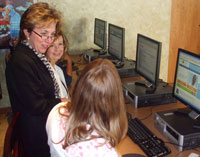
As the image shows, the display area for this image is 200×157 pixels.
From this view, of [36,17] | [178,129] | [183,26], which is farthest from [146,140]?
[183,26]

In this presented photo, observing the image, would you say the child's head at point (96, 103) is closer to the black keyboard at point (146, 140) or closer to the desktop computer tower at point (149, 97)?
the black keyboard at point (146, 140)

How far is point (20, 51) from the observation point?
5.27 feet

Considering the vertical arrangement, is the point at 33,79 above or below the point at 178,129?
above

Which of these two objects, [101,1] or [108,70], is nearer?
[108,70]

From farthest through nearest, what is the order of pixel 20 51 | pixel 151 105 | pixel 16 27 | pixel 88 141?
pixel 16 27 < pixel 151 105 < pixel 20 51 < pixel 88 141

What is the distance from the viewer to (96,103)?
1.03 m

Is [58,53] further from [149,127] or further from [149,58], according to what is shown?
[149,127]

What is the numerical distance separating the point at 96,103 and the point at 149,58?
1.10 m

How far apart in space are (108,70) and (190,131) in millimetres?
725

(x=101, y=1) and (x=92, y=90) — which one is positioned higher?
(x=101, y=1)

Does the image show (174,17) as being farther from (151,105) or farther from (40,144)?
(40,144)

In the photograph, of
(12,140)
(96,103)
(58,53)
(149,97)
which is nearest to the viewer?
(96,103)

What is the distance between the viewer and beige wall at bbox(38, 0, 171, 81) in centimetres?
335

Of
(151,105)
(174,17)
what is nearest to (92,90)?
(151,105)
